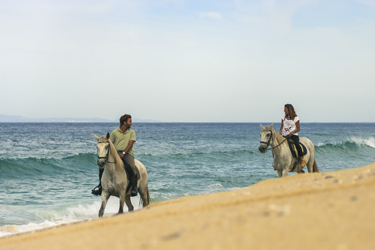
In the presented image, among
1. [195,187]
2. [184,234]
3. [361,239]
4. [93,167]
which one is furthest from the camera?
[93,167]

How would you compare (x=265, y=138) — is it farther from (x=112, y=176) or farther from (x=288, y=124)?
(x=112, y=176)

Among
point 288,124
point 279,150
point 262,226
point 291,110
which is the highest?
point 291,110

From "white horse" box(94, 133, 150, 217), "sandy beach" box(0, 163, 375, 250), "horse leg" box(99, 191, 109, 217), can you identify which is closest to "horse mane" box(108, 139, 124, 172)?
"white horse" box(94, 133, 150, 217)

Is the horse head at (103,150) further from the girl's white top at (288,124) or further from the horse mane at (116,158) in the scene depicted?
the girl's white top at (288,124)

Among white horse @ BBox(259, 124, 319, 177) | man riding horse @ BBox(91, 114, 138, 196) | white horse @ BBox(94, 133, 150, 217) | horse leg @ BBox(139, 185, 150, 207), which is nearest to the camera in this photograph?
white horse @ BBox(94, 133, 150, 217)

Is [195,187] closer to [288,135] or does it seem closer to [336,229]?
[288,135]

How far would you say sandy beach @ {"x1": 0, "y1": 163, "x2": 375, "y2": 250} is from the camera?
2.98 m

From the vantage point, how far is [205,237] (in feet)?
10.7

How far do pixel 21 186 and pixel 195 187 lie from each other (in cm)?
930

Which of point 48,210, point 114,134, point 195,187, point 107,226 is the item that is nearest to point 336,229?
point 107,226

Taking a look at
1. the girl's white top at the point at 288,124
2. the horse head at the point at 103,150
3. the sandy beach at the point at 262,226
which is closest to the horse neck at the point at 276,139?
the girl's white top at the point at 288,124

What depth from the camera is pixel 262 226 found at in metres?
3.29

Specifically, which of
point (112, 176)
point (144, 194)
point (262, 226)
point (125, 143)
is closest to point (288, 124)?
A: point (144, 194)

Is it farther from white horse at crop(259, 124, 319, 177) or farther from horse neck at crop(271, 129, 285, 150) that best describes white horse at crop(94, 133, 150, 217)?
horse neck at crop(271, 129, 285, 150)
